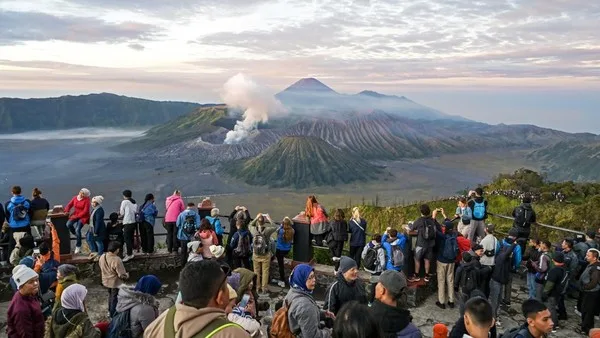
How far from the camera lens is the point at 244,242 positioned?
8406mm

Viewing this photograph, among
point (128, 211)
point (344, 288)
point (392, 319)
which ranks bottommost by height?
point (344, 288)

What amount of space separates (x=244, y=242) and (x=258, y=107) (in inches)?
6918

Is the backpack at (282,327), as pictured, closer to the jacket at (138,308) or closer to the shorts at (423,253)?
the jacket at (138,308)

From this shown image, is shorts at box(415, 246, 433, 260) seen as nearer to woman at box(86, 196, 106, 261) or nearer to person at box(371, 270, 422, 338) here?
person at box(371, 270, 422, 338)

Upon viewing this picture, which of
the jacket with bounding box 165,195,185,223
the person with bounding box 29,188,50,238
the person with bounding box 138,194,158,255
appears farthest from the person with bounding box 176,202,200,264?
the person with bounding box 29,188,50,238

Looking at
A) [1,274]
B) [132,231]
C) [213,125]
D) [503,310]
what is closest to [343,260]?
[503,310]

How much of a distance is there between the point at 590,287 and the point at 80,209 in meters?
8.41

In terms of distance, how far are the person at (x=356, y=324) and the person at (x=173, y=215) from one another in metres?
6.61

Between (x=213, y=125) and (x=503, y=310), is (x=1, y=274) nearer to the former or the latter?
(x=503, y=310)

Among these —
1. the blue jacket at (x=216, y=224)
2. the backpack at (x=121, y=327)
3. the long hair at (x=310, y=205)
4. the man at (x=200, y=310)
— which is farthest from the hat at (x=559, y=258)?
the man at (x=200, y=310)

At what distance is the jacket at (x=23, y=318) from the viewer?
5062mm

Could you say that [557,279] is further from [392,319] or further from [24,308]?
[24,308]

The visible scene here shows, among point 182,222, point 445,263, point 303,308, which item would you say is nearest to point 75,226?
point 182,222

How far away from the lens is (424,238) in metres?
8.10
